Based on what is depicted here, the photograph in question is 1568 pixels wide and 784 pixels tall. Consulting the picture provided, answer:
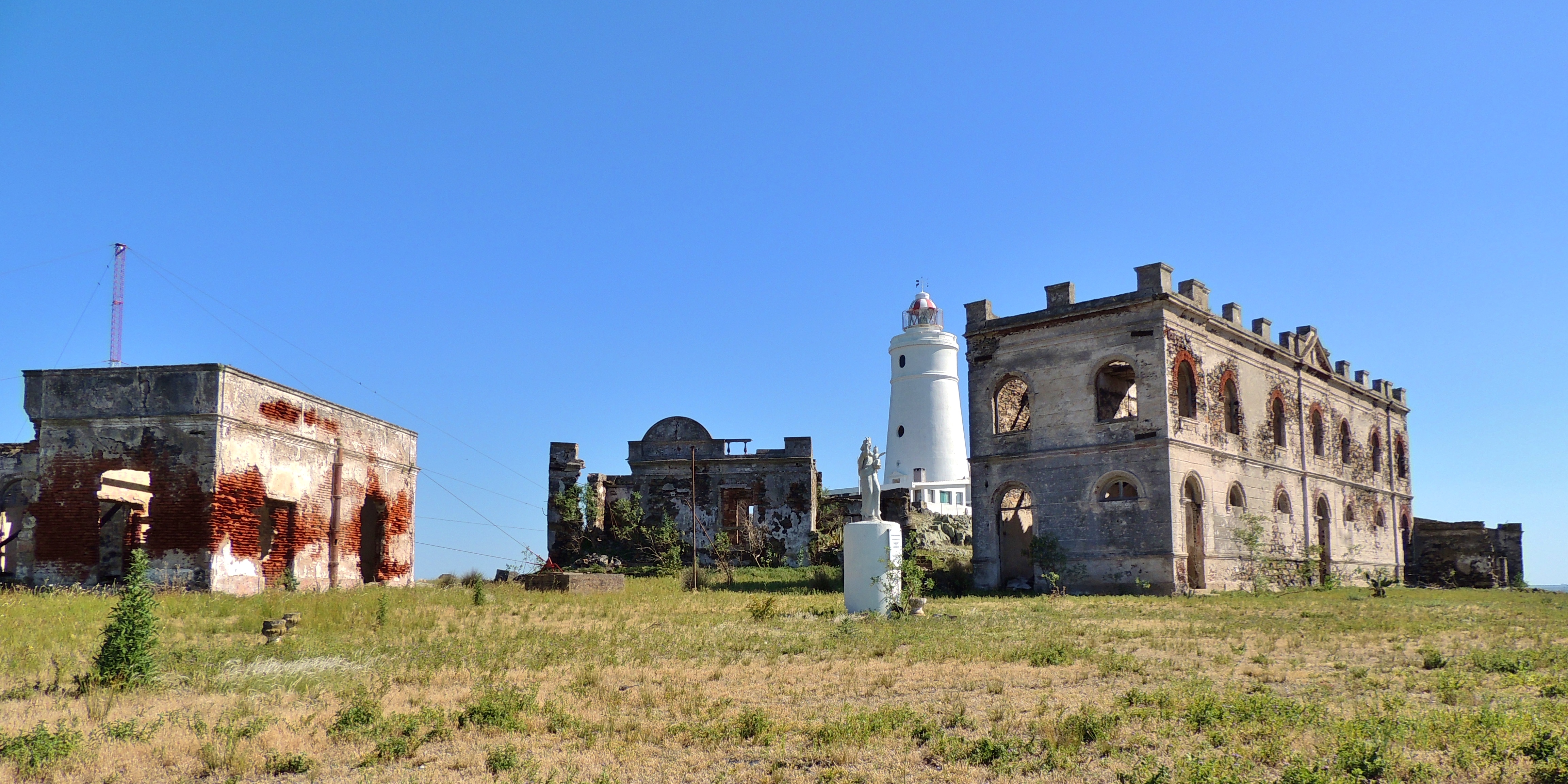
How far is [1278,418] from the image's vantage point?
30562mm

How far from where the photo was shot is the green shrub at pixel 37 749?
6.41m

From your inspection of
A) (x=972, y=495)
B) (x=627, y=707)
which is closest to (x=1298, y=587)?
(x=972, y=495)

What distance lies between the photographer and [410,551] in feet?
89.7

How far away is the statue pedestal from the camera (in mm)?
16984

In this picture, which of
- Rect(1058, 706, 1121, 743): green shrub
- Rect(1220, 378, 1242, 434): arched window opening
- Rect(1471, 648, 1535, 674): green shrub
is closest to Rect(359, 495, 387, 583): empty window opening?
Rect(1220, 378, 1242, 434): arched window opening

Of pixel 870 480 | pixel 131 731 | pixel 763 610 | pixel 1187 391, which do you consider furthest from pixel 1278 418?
pixel 131 731

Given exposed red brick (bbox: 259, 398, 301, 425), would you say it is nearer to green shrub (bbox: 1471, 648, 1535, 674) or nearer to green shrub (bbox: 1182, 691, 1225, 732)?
green shrub (bbox: 1182, 691, 1225, 732)

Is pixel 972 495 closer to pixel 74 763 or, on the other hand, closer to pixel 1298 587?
pixel 1298 587

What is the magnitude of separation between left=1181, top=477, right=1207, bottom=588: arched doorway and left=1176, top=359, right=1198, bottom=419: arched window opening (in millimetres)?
1596

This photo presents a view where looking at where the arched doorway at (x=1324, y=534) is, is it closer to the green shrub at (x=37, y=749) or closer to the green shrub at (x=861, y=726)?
the green shrub at (x=861, y=726)

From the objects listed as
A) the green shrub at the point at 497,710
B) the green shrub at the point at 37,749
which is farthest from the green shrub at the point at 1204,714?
the green shrub at the point at 37,749

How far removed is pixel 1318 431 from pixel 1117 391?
810cm

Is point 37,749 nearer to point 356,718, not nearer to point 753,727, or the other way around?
point 356,718

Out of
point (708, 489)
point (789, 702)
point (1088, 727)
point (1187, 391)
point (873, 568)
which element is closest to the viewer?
point (1088, 727)
